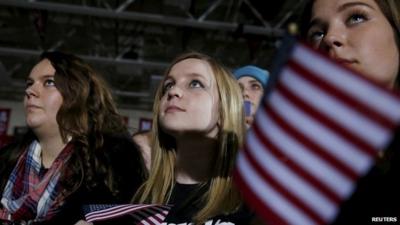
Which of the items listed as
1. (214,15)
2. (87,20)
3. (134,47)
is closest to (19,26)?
(87,20)

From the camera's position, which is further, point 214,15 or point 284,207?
point 214,15

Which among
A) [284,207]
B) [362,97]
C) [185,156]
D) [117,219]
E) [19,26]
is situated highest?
[19,26]

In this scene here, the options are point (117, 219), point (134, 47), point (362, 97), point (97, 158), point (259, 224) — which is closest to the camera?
point (362, 97)

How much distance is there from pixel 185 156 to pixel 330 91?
0.94 meters

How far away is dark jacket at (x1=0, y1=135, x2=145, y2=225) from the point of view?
1.47 meters

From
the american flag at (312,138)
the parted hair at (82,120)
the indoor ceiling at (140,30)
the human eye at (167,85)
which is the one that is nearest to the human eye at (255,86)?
the parted hair at (82,120)

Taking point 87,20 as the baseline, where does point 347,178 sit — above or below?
below

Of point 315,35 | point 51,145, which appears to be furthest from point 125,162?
point 315,35

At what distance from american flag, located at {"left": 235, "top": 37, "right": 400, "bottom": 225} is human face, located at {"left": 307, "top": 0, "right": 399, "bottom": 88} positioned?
0.27 m

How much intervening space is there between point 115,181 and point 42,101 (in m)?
0.45

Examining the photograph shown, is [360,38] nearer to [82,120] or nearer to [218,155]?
[218,155]

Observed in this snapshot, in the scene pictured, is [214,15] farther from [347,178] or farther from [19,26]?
[347,178]

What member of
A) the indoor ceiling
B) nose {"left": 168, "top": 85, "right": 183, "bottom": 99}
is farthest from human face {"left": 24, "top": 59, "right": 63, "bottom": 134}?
the indoor ceiling

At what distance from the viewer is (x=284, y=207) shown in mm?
469
